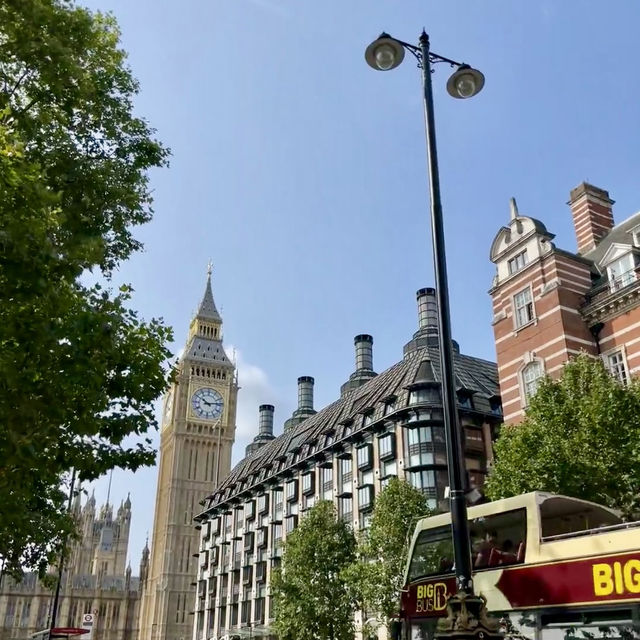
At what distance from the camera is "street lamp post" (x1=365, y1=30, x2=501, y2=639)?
8.11 metres

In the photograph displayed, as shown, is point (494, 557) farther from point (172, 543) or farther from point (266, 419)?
point (172, 543)

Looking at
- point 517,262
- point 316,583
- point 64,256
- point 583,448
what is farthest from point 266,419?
point 64,256

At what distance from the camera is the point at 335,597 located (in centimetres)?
4103

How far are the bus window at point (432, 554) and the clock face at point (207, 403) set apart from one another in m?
109

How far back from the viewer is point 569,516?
13.3 metres

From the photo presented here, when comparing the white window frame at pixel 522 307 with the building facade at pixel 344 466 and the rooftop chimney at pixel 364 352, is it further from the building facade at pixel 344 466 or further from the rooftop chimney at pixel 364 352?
the rooftop chimney at pixel 364 352

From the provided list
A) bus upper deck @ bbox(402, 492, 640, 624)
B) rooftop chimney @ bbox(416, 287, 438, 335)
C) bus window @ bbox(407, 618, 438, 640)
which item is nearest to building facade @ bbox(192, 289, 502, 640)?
rooftop chimney @ bbox(416, 287, 438, 335)

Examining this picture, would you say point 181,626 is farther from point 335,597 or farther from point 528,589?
point 528,589

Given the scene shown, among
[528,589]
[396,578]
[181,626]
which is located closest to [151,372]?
[528,589]

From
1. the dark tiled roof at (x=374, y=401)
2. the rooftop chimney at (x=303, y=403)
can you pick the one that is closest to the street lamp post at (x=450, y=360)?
the dark tiled roof at (x=374, y=401)

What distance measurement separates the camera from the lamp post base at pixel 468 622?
7.98m

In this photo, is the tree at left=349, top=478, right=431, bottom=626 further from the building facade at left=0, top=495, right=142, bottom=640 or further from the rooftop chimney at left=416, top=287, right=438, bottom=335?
the building facade at left=0, top=495, right=142, bottom=640

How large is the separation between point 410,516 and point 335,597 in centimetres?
828

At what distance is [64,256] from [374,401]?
46.1 m
